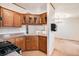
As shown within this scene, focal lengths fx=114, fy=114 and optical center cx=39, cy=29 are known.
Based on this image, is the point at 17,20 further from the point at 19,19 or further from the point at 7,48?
the point at 7,48

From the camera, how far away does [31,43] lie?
69.8 inches

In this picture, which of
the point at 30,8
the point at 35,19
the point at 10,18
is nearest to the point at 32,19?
the point at 35,19

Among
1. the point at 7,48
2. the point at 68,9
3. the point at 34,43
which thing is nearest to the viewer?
the point at 7,48

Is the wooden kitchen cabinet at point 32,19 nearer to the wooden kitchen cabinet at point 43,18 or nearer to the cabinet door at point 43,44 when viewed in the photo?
the wooden kitchen cabinet at point 43,18

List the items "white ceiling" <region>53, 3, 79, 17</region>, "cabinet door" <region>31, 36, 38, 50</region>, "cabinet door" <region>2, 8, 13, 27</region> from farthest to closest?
"cabinet door" <region>31, 36, 38, 50</region>
"cabinet door" <region>2, 8, 13, 27</region>
"white ceiling" <region>53, 3, 79, 17</region>

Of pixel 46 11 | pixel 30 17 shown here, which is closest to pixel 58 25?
pixel 46 11

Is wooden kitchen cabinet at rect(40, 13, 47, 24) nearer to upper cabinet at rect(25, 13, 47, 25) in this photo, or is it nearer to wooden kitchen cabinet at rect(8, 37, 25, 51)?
upper cabinet at rect(25, 13, 47, 25)

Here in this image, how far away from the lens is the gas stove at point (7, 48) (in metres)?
1.38

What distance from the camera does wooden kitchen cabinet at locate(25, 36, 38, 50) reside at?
174cm

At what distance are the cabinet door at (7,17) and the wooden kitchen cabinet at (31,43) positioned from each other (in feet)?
1.14

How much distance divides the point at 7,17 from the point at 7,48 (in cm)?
45

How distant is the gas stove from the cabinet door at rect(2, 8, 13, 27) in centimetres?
29

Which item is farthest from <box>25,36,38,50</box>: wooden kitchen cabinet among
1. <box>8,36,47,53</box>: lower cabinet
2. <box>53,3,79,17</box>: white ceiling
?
<box>53,3,79,17</box>: white ceiling

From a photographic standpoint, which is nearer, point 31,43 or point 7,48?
point 7,48
